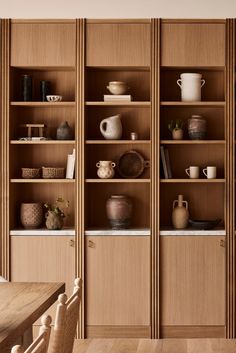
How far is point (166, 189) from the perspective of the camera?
6203 mm

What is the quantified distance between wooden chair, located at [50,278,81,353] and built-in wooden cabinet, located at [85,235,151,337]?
2.86 meters

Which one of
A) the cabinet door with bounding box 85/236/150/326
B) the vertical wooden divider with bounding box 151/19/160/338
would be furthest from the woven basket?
the vertical wooden divider with bounding box 151/19/160/338

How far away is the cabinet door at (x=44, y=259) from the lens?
5840mm

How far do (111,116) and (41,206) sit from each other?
99 cm

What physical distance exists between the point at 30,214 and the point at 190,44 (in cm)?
194

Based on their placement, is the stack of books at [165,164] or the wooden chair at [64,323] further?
the stack of books at [165,164]

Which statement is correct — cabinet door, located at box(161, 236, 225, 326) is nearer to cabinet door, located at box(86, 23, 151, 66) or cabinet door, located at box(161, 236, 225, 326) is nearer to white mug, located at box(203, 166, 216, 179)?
white mug, located at box(203, 166, 216, 179)

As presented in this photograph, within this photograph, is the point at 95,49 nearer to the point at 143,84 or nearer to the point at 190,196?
the point at 143,84

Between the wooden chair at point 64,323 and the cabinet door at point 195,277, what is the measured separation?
292 centimetres

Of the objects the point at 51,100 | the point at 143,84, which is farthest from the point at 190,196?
the point at 51,100

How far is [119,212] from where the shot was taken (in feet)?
19.4

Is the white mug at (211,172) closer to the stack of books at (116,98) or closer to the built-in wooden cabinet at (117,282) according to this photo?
the built-in wooden cabinet at (117,282)

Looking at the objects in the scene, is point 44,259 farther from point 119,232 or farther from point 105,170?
point 105,170

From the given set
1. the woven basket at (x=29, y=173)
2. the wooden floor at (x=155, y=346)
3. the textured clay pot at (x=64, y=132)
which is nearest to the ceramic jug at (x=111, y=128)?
the textured clay pot at (x=64, y=132)
